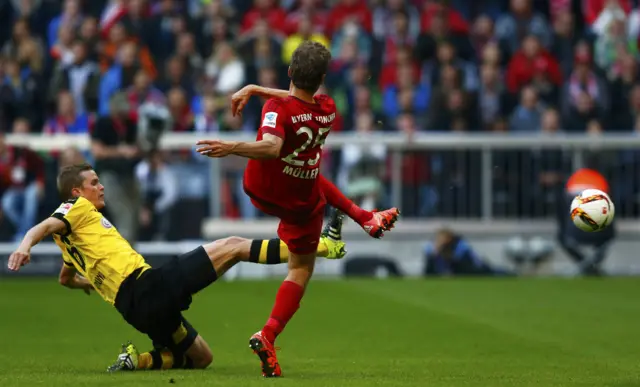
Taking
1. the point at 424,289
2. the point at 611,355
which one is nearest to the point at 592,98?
Result: the point at 424,289

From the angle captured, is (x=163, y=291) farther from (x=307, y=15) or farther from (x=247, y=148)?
(x=307, y=15)

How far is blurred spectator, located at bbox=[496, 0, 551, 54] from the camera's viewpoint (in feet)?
66.1

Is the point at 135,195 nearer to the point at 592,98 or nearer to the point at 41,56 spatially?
the point at 41,56

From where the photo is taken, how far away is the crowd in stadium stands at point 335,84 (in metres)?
17.1

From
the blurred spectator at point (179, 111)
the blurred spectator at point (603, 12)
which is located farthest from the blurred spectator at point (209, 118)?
the blurred spectator at point (603, 12)

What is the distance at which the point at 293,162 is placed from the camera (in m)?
8.02

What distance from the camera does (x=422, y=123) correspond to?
59.3ft

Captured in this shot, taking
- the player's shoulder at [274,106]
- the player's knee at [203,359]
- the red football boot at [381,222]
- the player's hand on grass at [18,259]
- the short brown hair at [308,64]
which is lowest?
the player's knee at [203,359]

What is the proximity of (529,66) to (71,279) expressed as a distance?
12.0 metres

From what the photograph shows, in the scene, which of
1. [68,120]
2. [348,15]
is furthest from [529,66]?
[68,120]

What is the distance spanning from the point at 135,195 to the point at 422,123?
4143mm

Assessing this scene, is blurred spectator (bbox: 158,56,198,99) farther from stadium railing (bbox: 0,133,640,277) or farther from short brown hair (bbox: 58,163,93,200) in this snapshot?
short brown hair (bbox: 58,163,93,200)

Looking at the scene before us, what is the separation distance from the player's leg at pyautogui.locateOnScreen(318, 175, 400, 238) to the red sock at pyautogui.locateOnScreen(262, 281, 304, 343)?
679 millimetres

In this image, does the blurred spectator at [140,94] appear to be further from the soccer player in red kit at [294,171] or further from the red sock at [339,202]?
the soccer player in red kit at [294,171]
